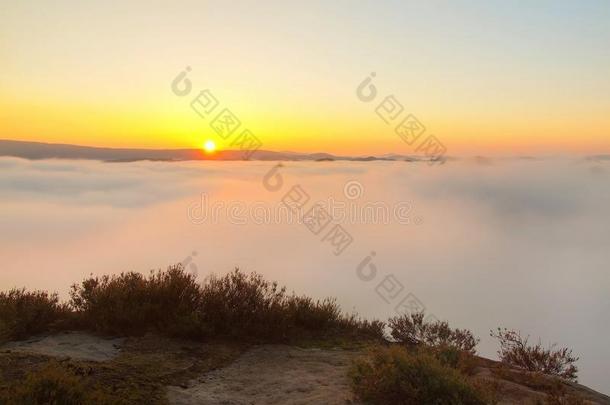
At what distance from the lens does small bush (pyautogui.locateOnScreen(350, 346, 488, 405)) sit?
5.12 metres

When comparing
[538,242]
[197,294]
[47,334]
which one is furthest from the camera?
[538,242]

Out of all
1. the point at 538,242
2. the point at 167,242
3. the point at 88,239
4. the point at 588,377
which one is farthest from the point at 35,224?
the point at 538,242

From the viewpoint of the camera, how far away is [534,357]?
29.0ft

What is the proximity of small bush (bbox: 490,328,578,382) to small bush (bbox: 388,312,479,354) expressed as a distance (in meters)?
0.60

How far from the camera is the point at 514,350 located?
9.06m

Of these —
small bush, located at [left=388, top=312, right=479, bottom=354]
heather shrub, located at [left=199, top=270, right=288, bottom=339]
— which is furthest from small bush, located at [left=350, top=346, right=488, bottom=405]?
small bush, located at [left=388, top=312, right=479, bottom=354]

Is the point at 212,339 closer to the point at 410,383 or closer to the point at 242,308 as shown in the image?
the point at 242,308

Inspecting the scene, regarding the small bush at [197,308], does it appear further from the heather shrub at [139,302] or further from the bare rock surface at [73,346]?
the bare rock surface at [73,346]

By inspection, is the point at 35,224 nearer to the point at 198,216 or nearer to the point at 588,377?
the point at 198,216

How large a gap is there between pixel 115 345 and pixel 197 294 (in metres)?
1.76

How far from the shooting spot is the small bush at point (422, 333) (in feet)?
29.4

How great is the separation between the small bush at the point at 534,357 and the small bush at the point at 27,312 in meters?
8.44

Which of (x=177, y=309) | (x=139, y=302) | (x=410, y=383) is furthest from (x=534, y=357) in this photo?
(x=139, y=302)

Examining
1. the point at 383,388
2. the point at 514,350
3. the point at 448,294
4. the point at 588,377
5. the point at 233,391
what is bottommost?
the point at 233,391
